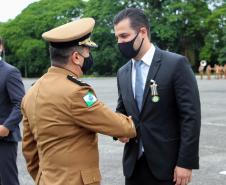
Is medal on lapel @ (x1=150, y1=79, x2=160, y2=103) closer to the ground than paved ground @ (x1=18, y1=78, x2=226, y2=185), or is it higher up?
higher up

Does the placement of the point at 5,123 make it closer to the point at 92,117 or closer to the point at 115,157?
the point at 92,117

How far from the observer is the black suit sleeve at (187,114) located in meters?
3.45

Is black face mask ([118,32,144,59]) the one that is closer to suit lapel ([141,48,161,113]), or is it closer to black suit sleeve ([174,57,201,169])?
suit lapel ([141,48,161,113])

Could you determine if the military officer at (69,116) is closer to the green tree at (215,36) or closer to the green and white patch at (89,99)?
the green and white patch at (89,99)

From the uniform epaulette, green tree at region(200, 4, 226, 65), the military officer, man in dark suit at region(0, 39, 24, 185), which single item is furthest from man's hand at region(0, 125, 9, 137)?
green tree at region(200, 4, 226, 65)

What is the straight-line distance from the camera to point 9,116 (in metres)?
4.79

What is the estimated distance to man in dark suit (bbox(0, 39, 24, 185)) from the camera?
4.79 m

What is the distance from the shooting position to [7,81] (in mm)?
4820

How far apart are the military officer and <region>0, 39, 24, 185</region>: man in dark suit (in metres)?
1.64

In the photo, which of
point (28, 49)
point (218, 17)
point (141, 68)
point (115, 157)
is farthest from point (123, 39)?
point (28, 49)

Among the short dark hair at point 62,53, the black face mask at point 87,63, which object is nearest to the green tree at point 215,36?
the black face mask at point 87,63

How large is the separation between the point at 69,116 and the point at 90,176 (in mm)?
405

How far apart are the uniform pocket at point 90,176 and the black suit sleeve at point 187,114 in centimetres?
65

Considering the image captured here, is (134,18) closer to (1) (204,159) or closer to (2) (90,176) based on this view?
(2) (90,176)
